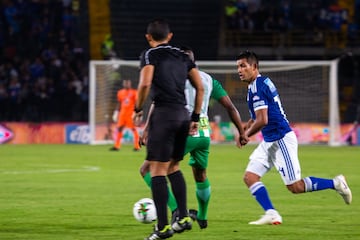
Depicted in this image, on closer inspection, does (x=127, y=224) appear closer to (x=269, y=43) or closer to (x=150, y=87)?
(x=150, y=87)

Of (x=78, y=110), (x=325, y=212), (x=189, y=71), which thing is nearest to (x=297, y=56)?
(x=78, y=110)

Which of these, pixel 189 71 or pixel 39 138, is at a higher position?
pixel 189 71

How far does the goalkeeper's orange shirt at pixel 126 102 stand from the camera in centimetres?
2939

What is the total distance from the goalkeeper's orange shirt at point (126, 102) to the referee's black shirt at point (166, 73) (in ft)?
65.1

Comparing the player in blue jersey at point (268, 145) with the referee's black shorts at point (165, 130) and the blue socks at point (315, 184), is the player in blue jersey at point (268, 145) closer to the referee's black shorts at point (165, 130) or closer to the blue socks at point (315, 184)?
the blue socks at point (315, 184)

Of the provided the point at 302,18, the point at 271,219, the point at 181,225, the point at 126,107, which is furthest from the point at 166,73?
the point at 302,18

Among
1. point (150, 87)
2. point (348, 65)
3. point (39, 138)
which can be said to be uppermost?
point (150, 87)

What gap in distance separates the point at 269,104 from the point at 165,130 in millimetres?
2173

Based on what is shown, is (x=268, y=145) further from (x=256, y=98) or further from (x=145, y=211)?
A: (x=145, y=211)

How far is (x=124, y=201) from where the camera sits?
14.2 meters

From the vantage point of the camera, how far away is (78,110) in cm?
3494

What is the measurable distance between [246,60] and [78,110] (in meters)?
24.1

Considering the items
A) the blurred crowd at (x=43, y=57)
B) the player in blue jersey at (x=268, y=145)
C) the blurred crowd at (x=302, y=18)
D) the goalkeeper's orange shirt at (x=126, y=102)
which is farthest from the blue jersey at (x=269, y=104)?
the blurred crowd at (x=302, y=18)

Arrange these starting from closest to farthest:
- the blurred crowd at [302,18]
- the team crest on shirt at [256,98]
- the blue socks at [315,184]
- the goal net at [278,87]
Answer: the team crest on shirt at [256,98] → the blue socks at [315,184] → the goal net at [278,87] → the blurred crowd at [302,18]
